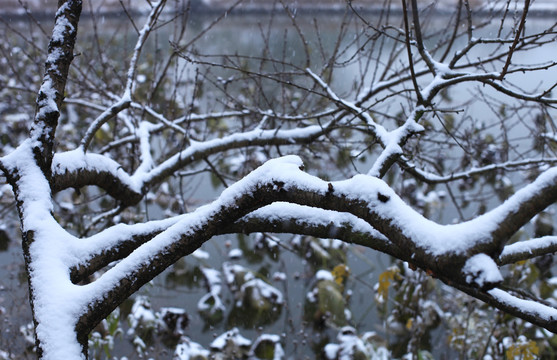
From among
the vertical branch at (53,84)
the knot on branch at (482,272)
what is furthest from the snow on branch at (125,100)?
the knot on branch at (482,272)

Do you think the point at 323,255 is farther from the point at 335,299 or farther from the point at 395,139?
the point at 395,139

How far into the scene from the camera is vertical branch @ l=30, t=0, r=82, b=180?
176 centimetres

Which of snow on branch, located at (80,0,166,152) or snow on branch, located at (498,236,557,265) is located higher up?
snow on branch, located at (80,0,166,152)

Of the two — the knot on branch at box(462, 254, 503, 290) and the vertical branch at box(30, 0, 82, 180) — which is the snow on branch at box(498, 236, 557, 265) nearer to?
the knot on branch at box(462, 254, 503, 290)

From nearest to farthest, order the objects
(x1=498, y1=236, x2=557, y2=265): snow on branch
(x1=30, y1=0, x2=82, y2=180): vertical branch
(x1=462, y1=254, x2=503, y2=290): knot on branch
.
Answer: (x1=462, y1=254, x2=503, y2=290): knot on branch < (x1=498, y1=236, x2=557, y2=265): snow on branch < (x1=30, y1=0, x2=82, y2=180): vertical branch

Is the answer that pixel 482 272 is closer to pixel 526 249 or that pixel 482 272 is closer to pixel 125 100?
pixel 526 249

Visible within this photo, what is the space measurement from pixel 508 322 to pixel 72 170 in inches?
164

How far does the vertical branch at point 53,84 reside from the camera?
1761 millimetres

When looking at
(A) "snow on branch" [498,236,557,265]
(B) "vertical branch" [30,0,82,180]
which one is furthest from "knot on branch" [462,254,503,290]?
(B) "vertical branch" [30,0,82,180]

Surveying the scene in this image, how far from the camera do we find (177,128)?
12.0 feet

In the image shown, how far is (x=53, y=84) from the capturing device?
1811 millimetres

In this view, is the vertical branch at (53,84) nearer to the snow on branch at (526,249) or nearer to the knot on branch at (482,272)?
the knot on branch at (482,272)

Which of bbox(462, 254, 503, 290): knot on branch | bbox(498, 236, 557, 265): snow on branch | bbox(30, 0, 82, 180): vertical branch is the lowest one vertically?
bbox(462, 254, 503, 290): knot on branch

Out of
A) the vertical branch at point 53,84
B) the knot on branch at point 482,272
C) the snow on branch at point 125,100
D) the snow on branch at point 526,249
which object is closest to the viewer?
the knot on branch at point 482,272
